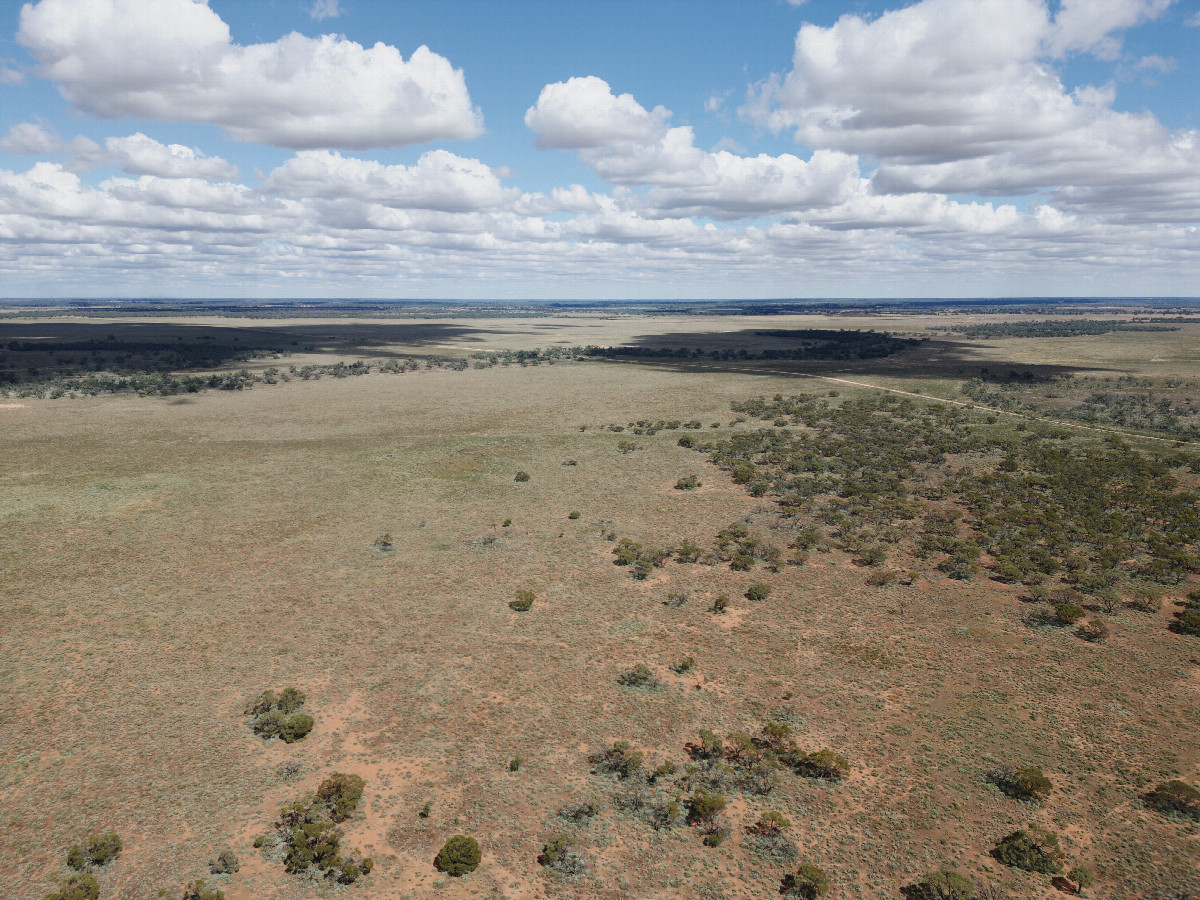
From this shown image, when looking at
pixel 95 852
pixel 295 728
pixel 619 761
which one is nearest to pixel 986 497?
pixel 619 761

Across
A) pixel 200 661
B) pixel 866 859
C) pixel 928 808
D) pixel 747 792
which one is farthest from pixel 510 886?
pixel 200 661

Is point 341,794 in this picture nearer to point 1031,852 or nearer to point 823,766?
point 823,766

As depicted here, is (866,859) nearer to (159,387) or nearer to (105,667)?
(105,667)

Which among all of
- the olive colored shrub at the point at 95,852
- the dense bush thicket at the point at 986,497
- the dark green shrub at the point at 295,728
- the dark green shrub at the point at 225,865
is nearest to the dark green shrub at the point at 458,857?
the dark green shrub at the point at 225,865

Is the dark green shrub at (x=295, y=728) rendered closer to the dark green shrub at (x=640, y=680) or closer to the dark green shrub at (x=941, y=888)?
the dark green shrub at (x=640, y=680)

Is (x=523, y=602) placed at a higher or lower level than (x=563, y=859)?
higher

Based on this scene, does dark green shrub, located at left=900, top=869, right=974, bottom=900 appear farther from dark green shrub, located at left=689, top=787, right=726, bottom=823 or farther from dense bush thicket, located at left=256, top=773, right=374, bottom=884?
dense bush thicket, located at left=256, top=773, right=374, bottom=884
